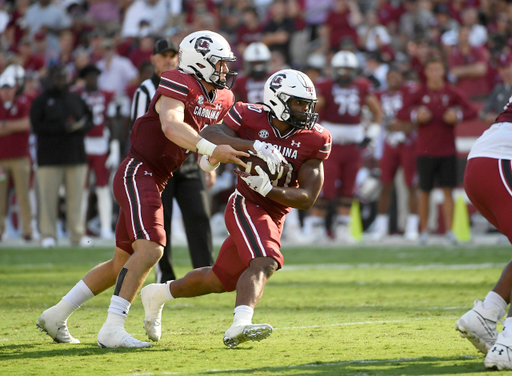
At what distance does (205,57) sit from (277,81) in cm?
57

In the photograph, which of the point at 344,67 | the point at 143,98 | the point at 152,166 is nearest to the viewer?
the point at 152,166

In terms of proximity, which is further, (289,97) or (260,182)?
(289,97)

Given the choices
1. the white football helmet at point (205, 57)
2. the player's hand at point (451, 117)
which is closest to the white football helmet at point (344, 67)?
the player's hand at point (451, 117)

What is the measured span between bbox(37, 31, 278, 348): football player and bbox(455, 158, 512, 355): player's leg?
3.76ft

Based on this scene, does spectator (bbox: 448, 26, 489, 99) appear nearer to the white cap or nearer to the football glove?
the white cap

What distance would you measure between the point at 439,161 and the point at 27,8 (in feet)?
33.5

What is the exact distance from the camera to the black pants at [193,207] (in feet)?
20.8

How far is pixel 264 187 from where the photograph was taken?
4703 mm

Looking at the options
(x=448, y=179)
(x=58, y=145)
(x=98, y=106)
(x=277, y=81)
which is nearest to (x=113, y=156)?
(x=98, y=106)

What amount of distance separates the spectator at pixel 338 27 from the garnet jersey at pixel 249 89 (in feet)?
11.3

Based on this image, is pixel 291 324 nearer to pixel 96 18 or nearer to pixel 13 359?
pixel 13 359

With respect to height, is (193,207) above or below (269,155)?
below

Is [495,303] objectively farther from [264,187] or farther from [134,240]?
[134,240]

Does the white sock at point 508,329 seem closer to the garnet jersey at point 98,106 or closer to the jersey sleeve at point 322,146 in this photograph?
the jersey sleeve at point 322,146
